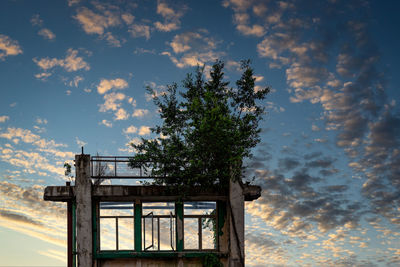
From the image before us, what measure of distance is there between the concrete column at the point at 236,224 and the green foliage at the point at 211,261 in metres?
0.64

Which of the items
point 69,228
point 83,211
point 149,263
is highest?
point 83,211

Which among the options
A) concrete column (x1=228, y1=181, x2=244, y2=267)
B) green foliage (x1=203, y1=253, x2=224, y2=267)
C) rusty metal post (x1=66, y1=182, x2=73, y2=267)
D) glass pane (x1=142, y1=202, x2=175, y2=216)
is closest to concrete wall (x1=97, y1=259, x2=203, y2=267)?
green foliage (x1=203, y1=253, x2=224, y2=267)

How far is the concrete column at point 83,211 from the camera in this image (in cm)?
2020

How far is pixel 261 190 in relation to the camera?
22156 mm

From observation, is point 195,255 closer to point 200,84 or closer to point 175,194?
point 175,194

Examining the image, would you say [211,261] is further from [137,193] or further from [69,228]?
[69,228]

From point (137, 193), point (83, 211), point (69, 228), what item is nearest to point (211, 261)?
point (137, 193)

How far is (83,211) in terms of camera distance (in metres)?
20.5

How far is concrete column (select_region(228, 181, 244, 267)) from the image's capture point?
20.8 metres

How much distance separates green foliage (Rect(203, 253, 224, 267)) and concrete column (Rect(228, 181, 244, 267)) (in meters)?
0.64

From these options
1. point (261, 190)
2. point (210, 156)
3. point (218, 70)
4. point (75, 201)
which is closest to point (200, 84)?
point (218, 70)

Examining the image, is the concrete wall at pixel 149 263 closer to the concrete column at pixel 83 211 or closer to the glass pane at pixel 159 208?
the concrete column at pixel 83 211

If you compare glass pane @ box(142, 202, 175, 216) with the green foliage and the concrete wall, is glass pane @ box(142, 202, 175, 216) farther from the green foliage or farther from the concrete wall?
the green foliage

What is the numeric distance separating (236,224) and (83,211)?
7448 millimetres
